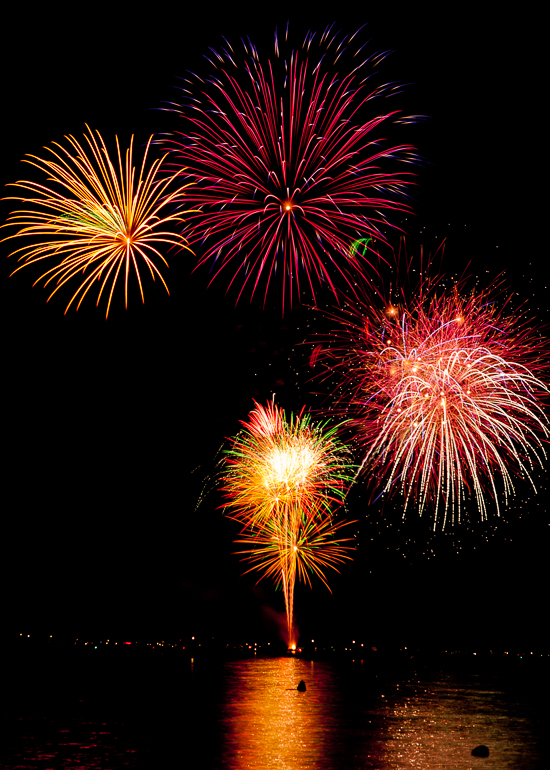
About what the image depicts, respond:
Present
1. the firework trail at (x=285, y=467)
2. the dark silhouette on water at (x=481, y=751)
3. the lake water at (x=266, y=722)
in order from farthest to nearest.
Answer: the firework trail at (x=285, y=467) < the dark silhouette on water at (x=481, y=751) < the lake water at (x=266, y=722)

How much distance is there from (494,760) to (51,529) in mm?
34730

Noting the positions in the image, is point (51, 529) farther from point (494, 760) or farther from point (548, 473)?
point (494, 760)

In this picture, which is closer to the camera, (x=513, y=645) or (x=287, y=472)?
(x=287, y=472)

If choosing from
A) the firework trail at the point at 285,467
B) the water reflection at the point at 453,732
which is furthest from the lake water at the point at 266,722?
the firework trail at the point at 285,467

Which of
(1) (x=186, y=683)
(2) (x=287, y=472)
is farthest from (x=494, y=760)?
(2) (x=287, y=472)

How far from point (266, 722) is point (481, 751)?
13.2 ft

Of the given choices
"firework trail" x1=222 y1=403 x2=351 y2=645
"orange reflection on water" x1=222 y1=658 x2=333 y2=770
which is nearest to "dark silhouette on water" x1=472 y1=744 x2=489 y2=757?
"orange reflection on water" x1=222 y1=658 x2=333 y2=770

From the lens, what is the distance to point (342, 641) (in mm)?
39281

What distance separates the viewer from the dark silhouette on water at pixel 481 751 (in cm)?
1133

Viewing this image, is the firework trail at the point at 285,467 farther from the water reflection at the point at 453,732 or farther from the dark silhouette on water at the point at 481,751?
the dark silhouette on water at the point at 481,751

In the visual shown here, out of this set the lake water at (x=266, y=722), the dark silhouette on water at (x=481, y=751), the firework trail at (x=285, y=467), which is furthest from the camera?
the firework trail at (x=285, y=467)

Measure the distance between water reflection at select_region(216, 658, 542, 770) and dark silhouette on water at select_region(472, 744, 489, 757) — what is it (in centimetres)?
14

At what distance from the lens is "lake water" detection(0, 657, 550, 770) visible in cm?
1087

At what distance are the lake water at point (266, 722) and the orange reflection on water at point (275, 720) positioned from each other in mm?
26
